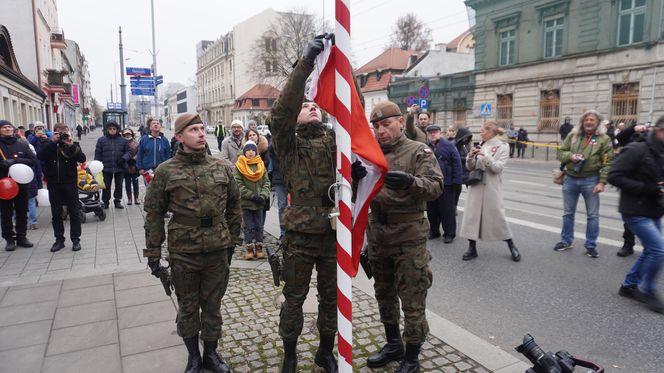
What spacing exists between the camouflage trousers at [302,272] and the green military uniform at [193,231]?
579mm

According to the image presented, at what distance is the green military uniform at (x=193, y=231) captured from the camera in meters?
3.46

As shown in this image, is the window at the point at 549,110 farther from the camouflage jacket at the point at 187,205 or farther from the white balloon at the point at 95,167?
the camouflage jacket at the point at 187,205

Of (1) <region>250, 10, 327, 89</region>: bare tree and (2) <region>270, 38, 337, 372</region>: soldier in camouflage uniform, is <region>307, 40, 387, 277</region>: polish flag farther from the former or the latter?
(1) <region>250, 10, 327, 89</region>: bare tree

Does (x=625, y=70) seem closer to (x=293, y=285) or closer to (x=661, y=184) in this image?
(x=661, y=184)

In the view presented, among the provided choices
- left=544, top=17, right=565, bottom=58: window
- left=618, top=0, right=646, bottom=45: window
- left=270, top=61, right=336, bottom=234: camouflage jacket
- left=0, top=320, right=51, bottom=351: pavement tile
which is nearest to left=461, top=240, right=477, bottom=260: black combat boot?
left=270, top=61, right=336, bottom=234: camouflage jacket

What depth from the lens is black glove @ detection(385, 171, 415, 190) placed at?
3014mm

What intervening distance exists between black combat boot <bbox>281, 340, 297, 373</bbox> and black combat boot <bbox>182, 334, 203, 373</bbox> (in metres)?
0.66

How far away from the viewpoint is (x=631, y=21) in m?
23.3

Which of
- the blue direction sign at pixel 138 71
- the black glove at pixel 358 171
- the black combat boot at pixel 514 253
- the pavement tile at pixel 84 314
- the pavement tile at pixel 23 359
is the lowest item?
the pavement tile at pixel 23 359

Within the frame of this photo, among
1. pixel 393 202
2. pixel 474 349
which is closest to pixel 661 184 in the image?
pixel 474 349

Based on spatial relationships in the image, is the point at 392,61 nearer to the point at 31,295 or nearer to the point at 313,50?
the point at 31,295

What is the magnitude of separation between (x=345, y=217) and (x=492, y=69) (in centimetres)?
3187

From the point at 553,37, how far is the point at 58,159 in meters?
28.2

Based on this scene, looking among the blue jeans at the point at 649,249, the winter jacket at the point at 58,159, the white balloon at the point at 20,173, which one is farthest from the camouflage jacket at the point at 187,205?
the white balloon at the point at 20,173
